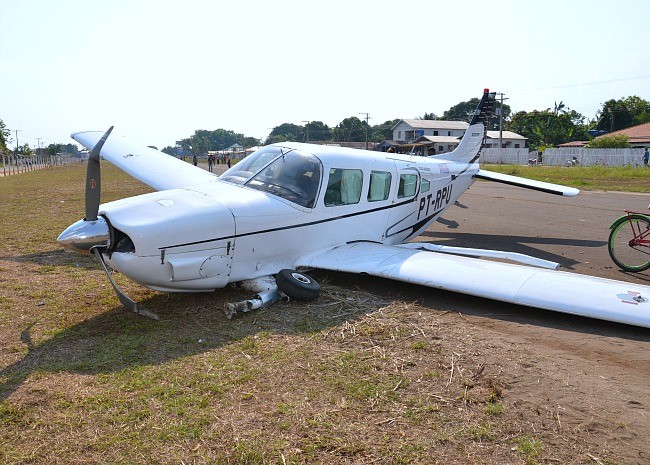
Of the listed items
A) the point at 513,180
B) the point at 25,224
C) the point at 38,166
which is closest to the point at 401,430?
the point at 513,180

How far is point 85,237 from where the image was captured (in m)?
5.55

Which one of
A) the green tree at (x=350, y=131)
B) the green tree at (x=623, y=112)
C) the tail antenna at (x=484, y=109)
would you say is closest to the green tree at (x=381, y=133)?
the green tree at (x=350, y=131)

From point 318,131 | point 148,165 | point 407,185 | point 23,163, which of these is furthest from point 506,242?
point 318,131

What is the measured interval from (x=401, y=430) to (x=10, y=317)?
181 inches

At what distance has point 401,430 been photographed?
365cm

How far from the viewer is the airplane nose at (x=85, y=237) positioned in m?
5.55

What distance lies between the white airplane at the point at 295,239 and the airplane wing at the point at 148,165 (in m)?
2.85

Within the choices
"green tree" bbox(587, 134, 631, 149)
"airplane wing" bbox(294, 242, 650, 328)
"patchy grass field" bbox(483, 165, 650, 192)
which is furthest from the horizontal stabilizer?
"green tree" bbox(587, 134, 631, 149)

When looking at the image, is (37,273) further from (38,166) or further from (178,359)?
(38,166)

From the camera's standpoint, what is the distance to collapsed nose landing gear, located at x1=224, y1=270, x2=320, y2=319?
20.6 ft

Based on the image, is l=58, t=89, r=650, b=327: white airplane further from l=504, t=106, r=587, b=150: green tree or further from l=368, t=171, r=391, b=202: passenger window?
l=504, t=106, r=587, b=150: green tree

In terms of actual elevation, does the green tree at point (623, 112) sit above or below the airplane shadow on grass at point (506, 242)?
above

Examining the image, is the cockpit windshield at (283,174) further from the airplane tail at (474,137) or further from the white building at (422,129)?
the white building at (422,129)

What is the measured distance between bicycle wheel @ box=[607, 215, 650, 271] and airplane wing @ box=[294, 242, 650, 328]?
8.67 feet
